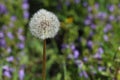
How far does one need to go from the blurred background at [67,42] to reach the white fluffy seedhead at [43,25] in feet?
2.44

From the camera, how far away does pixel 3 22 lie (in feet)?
11.5

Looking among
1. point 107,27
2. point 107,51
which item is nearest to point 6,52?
point 107,51

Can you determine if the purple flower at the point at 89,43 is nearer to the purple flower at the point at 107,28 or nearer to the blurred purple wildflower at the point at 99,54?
the purple flower at the point at 107,28

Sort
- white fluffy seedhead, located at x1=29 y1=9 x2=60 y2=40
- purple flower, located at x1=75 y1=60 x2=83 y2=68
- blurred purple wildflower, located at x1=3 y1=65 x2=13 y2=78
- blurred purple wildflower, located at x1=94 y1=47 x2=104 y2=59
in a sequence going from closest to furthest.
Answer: white fluffy seedhead, located at x1=29 y1=9 x2=60 y2=40 < blurred purple wildflower, located at x1=3 y1=65 x2=13 y2=78 < purple flower, located at x1=75 y1=60 x2=83 y2=68 < blurred purple wildflower, located at x1=94 y1=47 x2=104 y2=59

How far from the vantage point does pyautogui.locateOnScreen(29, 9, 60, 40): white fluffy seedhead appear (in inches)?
74.7

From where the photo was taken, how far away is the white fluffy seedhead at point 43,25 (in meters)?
1.90

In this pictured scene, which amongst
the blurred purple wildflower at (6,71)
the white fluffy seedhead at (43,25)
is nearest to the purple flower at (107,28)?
the blurred purple wildflower at (6,71)

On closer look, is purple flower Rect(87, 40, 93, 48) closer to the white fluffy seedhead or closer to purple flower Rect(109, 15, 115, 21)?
purple flower Rect(109, 15, 115, 21)

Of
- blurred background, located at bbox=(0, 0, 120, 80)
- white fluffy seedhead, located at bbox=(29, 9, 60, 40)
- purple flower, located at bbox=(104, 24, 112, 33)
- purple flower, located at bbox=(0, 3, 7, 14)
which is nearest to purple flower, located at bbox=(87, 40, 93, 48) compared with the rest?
blurred background, located at bbox=(0, 0, 120, 80)

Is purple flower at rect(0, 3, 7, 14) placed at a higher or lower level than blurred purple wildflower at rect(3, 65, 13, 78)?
higher

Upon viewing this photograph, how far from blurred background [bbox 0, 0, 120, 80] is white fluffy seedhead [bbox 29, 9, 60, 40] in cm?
74

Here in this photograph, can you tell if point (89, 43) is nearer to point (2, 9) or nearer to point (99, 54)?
point (99, 54)

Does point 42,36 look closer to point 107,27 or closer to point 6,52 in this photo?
point 6,52

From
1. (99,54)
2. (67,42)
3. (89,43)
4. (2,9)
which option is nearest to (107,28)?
(89,43)
